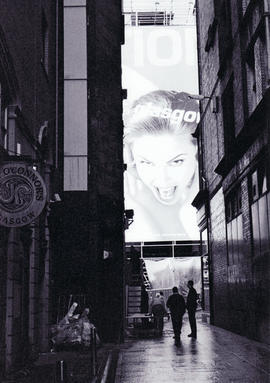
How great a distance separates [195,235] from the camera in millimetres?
56125

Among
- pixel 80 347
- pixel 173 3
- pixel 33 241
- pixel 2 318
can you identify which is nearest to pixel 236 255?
pixel 80 347

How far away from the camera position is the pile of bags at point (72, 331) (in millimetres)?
18002

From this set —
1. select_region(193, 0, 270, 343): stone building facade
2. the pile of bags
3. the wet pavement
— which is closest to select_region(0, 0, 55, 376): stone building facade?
the pile of bags

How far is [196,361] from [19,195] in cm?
566

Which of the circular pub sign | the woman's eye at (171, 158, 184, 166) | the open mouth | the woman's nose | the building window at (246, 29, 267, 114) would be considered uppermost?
the woman's eye at (171, 158, 184, 166)

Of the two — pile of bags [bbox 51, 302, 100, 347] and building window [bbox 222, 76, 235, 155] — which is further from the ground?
building window [bbox 222, 76, 235, 155]

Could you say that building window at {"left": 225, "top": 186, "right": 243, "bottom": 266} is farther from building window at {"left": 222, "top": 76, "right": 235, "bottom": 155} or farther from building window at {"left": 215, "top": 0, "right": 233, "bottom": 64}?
building window at {"left": 215, "top": 0, "right": 233, "bottom": 64}

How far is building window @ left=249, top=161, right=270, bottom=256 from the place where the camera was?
17.6 metres

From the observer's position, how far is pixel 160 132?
56031 millimetres

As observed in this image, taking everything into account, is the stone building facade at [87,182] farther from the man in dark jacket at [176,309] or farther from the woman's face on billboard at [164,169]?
the woman's face on billboard at [164,169]

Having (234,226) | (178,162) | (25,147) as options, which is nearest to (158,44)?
(178,162)

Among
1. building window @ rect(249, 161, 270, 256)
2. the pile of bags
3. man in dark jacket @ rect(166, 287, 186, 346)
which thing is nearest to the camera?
building window @ rect(249, 161, 270, 256)

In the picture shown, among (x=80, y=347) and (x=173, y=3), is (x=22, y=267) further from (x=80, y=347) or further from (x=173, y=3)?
(x=173, y=3)

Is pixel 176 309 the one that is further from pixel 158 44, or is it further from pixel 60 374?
pixel 158 44
